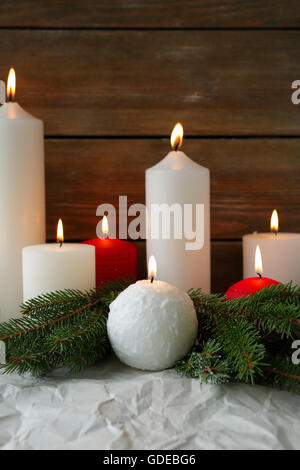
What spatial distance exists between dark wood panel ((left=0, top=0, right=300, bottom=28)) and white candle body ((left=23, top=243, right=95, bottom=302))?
457 mm

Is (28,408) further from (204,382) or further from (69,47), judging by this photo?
(69,47)

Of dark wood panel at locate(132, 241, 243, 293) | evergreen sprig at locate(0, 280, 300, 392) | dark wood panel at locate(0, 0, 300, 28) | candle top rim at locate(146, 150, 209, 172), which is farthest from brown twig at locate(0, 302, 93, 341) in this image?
dark wood panel at locate(0, 0, 300, 28)

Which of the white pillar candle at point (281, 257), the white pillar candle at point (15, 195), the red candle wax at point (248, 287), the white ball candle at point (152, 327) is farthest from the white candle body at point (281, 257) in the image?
the white pillar candle at point (15, 195)

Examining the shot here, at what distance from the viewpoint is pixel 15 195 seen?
712mm

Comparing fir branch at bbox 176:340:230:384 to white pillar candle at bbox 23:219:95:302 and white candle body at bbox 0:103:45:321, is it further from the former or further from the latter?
white candle body at bbox 0:103:45:321

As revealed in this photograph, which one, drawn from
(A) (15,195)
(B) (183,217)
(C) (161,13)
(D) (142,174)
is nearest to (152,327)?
(B) (183,217)

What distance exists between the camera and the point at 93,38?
2.80ft

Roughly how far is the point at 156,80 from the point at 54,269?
43cm

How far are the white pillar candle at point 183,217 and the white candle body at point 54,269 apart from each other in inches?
4.9

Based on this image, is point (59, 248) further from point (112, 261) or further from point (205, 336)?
point (205, 336)

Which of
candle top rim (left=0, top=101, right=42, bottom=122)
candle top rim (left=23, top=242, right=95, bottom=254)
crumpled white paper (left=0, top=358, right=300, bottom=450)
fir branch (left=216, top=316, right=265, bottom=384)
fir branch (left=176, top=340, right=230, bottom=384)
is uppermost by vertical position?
candle top rim (left=0, top=101, right=42, bottom=122)

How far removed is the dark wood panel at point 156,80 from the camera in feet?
2.81

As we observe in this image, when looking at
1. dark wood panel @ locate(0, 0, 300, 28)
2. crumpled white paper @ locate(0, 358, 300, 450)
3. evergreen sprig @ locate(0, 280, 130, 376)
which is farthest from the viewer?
dark wood panel @ locate(0, 0, 300, 28)

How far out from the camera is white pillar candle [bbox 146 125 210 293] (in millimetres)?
690
